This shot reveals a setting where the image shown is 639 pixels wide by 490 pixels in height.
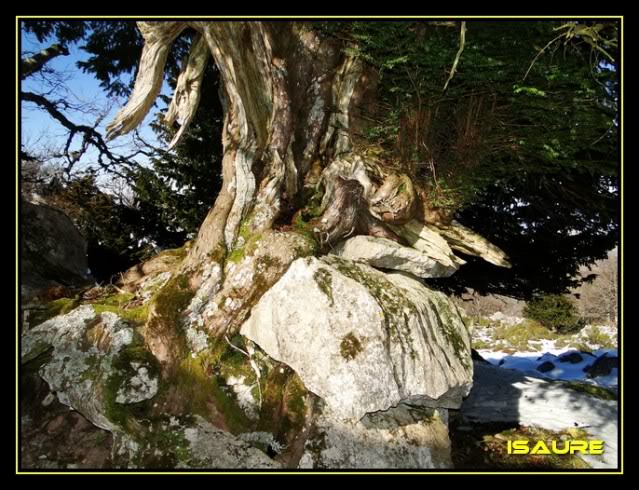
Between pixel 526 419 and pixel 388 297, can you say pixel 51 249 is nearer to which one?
pixel 388 297

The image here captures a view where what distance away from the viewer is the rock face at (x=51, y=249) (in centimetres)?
543

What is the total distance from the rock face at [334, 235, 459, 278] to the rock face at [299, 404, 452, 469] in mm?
1716

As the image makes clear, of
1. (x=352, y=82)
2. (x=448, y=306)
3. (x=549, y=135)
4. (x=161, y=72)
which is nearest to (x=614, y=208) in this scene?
(x=549, y=135)

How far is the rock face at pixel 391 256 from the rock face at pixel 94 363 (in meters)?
2.51

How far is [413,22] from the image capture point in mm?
3717

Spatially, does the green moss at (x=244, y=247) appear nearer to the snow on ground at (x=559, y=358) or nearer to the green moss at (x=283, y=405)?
the green moss at (x=283, y=405)

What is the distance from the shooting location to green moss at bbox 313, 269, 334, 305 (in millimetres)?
3706

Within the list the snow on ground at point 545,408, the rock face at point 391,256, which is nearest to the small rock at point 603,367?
the snow on ground at point 545,408

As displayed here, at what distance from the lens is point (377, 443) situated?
135 inches

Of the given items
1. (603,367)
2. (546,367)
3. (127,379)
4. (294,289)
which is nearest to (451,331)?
(294,289)

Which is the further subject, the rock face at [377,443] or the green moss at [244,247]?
the green moss at [244,247]

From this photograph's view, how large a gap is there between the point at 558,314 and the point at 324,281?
18426mm

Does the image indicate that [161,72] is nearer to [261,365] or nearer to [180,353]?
[180,353]

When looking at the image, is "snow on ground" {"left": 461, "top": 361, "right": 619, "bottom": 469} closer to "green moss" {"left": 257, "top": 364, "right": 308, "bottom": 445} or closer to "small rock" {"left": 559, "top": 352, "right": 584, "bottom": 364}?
"green moss" {"left": 257, "top": 364, "right": 308, "bottom": 445}
